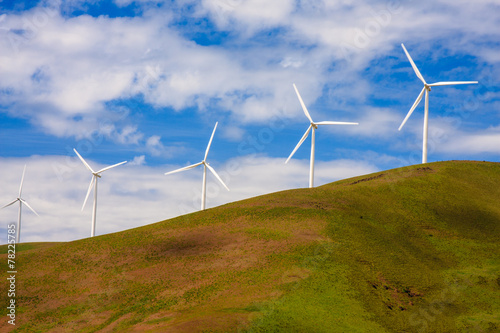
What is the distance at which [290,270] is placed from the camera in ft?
227

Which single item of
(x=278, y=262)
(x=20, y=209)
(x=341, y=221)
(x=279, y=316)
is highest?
(x=20, y=209)

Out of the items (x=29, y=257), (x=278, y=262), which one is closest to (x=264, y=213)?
(x=278, y=262)

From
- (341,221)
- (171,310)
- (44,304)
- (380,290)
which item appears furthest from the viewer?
(341,221)

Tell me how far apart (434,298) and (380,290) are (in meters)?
9.04

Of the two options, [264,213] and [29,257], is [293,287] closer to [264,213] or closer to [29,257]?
[264,213]

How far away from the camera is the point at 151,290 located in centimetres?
7100

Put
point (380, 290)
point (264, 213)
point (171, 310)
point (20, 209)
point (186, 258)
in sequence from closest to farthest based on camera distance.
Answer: point (171, 310) → point (380, 290) → point (186, 258) → point (264, 213) → point (20, 209)

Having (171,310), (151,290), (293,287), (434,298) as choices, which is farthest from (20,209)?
(434,298)

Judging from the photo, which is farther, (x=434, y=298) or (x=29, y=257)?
(x=29, y=257)

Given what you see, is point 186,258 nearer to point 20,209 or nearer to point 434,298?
point 434,298

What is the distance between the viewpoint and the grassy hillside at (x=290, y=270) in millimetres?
60094

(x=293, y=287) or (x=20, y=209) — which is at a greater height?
(x=20, y=209)

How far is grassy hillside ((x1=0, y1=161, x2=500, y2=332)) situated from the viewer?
197 ft

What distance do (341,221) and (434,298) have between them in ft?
78.2
